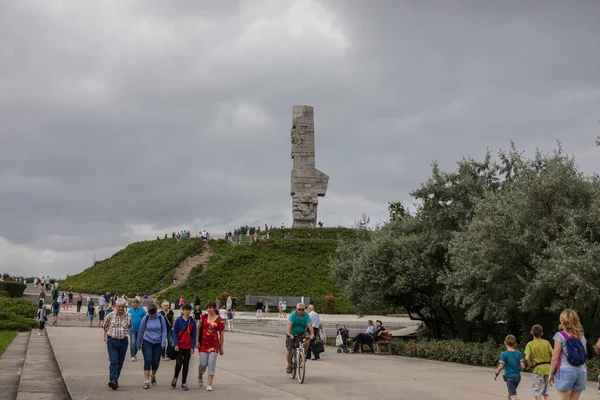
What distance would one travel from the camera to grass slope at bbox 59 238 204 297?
48438 mm

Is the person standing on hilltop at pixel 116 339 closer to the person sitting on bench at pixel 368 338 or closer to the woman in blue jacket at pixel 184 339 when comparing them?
the woman in blue jacket at pixel 184 339

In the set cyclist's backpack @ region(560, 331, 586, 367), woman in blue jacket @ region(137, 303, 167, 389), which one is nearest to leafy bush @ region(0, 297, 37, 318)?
woman in blue jacket @ region(137, 303, 167, 389)

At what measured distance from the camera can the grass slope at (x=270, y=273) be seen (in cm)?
4297

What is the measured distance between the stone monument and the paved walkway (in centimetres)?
3306

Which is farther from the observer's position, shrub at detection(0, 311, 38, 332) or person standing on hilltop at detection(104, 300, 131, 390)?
shrub at detection(0, 311, 38, 332)

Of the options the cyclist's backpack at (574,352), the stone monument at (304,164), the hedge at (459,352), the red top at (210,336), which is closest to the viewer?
the cyclist's backpack at (574,352)

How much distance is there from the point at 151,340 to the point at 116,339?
58cm

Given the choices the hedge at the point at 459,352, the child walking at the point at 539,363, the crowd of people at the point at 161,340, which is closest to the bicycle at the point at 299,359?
the crowd of people at the point at 161,340

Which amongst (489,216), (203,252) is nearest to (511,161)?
(489,216)

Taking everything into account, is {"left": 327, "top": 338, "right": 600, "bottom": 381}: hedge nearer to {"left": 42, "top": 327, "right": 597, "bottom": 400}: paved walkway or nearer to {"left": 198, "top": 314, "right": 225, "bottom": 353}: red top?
{"left": 42, "top": 327, "right": 597, "bottom": 400}: paved walkway

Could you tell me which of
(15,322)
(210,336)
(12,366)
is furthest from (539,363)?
(15,322)

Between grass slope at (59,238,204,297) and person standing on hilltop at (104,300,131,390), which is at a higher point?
grass slope at (59,238,204,297)

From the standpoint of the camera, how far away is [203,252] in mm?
53625

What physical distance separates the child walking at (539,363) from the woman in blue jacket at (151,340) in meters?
6.01
